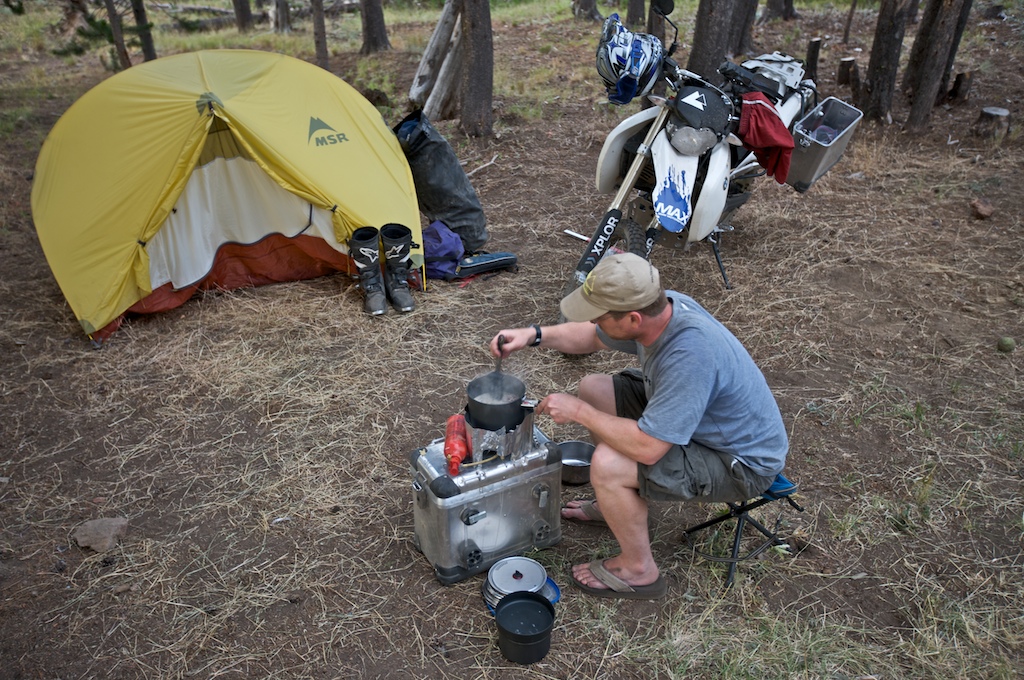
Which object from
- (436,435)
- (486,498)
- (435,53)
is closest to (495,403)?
(486,498)

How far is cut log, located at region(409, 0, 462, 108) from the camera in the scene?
7.48m

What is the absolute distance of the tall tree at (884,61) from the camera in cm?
692

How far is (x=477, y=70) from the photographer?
23.0ft

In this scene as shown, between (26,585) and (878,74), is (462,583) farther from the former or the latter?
(878,74)

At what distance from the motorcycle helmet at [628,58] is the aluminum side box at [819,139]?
1.24 meters

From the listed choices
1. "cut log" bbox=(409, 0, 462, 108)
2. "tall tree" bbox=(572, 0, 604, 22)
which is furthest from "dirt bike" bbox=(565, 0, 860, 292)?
"tall tree" bbox=(572, 0, 604, 22)

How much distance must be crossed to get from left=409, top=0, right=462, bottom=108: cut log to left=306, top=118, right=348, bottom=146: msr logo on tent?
3.38 metres

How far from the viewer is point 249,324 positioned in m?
4.39

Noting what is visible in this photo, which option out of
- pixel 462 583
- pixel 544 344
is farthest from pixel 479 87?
pixel 462 583

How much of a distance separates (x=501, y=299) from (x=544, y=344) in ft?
6.24

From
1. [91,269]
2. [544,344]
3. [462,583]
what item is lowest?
[462,583]

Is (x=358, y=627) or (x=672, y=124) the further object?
(x=672, y=124)

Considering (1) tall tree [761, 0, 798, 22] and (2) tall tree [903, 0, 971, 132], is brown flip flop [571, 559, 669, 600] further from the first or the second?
(1) tall tree [761, 0, 798, 22]

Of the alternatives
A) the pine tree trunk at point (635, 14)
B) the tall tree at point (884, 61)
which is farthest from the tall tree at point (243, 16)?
the tall tree at point (884, 61)
